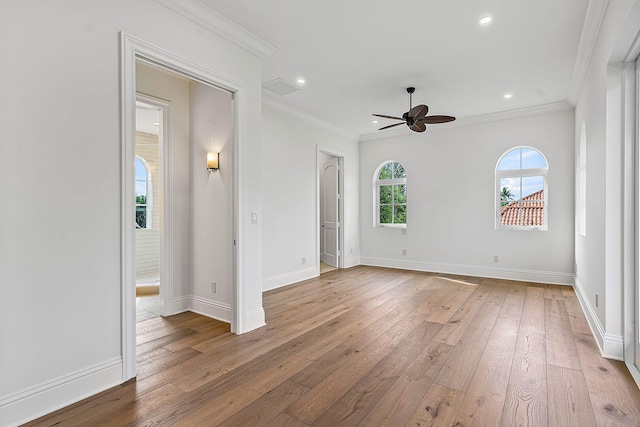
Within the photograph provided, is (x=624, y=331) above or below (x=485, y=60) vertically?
below

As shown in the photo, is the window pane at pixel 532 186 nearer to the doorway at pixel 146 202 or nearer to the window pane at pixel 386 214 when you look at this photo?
the window pane at pixel 386 214

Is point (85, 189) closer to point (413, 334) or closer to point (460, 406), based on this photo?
point (460, 406)

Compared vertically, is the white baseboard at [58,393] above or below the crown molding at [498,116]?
below

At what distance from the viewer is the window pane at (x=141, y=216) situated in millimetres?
7172

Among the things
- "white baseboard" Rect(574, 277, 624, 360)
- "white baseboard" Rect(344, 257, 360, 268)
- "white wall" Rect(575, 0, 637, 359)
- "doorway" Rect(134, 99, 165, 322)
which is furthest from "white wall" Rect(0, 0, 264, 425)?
"white baseboard" Rect(344, 257, 360, 268)

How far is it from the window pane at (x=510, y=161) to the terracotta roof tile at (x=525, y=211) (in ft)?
1.90

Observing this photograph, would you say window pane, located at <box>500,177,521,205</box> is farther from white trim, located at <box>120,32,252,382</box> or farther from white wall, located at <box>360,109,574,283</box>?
white trim, located at <box>120,32,252,382</box>

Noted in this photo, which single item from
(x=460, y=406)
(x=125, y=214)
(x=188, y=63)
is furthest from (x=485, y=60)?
(x=125, y=214)

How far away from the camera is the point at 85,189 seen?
6.73ft

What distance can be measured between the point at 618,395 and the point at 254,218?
10.1ft

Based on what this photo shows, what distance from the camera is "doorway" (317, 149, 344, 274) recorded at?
263 inches

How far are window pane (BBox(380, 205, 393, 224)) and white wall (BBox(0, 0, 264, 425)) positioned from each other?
5.41m

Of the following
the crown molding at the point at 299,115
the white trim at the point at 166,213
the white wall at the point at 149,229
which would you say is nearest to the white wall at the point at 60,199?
the white trim at the point at 166,213

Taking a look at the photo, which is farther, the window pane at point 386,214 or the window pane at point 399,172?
the window pane at point 386,214
